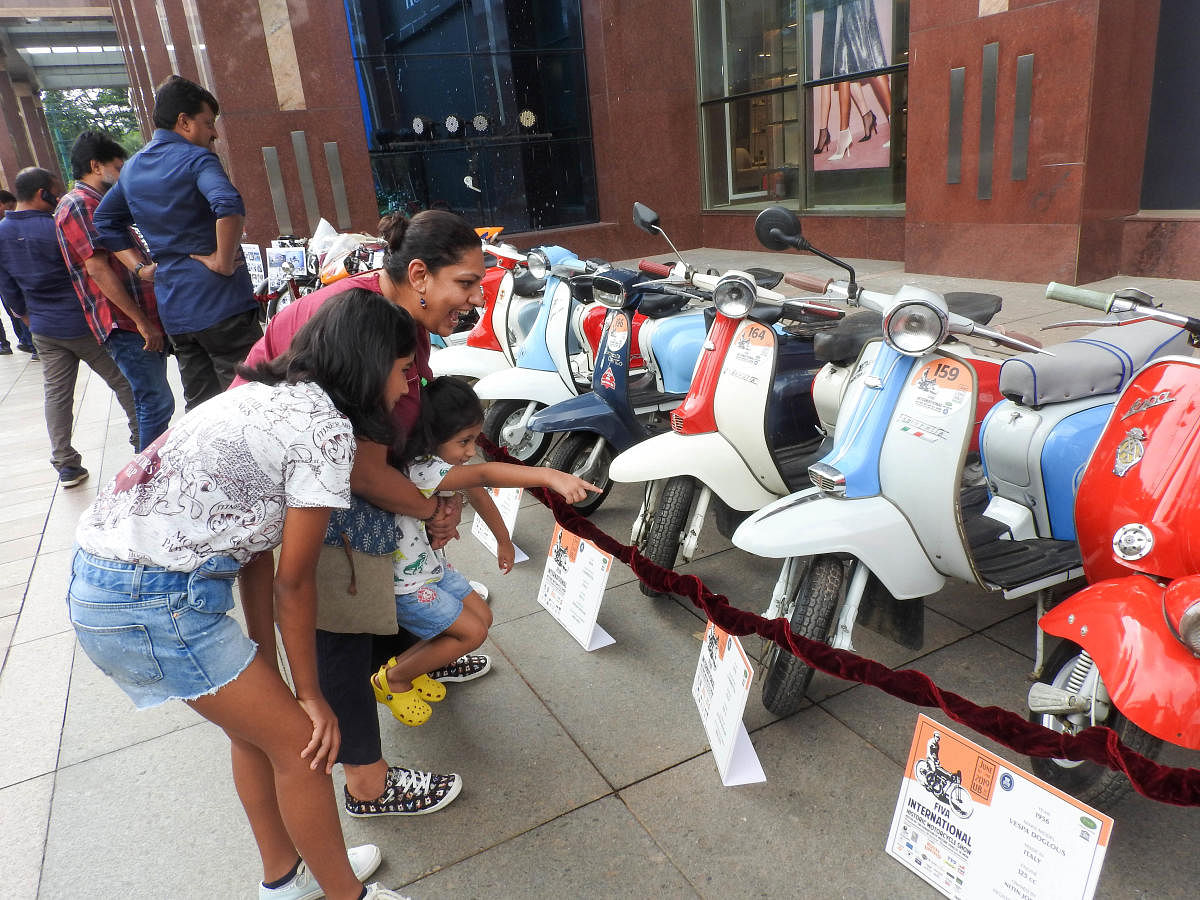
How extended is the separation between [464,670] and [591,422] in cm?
123

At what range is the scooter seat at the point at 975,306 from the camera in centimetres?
287

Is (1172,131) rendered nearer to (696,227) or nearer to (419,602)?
(696,227)

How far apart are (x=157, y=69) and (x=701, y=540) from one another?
12.8m

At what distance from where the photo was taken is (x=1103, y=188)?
20.6ft

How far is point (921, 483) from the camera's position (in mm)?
2326

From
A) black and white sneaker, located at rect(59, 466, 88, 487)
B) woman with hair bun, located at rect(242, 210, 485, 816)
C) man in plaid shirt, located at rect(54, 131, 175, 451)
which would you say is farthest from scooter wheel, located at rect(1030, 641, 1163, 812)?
black and white sneaker, located at rect(59, 466, 88, 487)

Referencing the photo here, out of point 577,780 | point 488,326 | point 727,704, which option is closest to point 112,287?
point 488,326

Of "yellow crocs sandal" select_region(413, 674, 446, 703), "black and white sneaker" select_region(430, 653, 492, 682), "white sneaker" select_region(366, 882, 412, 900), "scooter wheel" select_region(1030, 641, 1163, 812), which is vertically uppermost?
"scooter wheel" select_region(1030, 641, 1163, 812)

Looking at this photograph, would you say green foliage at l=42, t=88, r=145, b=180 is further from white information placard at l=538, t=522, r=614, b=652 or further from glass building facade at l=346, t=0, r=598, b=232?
white information placard at l=538, t=522, r=614, b=652

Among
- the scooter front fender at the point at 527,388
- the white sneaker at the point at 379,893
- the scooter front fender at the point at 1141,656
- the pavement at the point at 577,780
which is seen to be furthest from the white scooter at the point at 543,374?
the scooter front fender at the point at 1141,656

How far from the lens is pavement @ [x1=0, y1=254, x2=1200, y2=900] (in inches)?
78.5

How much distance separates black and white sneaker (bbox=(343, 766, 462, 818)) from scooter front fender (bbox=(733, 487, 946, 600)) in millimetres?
1061

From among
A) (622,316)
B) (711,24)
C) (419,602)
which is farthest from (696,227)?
(419,602)

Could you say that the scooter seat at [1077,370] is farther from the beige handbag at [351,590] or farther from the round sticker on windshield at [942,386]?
the beige handbag at [351,590]
